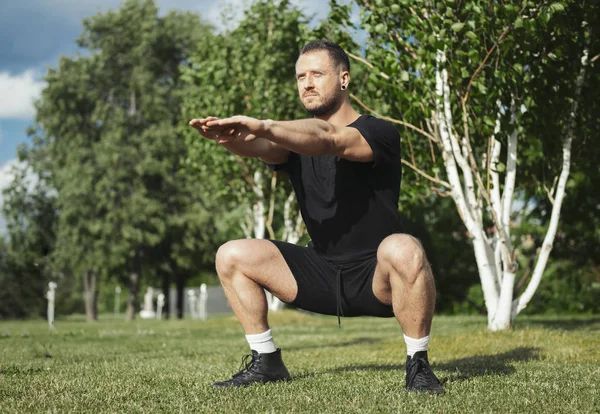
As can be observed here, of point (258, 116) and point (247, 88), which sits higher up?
point (247, 88)

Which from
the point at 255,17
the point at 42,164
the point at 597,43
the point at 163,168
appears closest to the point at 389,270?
the point at 597,43

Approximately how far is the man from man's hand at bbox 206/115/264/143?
1.06ft

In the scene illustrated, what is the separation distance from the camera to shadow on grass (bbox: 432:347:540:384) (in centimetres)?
489

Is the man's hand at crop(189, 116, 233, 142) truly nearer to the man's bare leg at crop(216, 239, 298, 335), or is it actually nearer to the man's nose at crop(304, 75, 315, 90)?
the man's nose at crop(304, 75, 315, 90)

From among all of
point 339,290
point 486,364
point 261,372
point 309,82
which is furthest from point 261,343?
point 486,364

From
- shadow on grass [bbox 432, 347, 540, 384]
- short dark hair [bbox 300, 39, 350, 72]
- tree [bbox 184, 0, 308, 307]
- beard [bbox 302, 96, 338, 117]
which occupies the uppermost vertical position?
tree [bbox 184, 0, 308, 307]

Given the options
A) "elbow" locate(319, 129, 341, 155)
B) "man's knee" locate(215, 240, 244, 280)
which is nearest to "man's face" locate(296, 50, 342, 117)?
"elbow" locate(319, 129, 341, 155)

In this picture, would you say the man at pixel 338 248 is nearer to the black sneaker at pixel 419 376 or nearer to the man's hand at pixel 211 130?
the black sneaker at pixel 419 376

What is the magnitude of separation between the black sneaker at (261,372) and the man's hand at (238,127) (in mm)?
1720

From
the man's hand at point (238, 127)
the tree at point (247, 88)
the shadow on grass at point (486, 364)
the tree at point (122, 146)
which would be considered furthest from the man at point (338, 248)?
the tree at point (122, 146)

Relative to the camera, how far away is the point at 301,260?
4438mm

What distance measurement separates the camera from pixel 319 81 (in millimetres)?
4164

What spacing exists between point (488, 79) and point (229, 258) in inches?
255

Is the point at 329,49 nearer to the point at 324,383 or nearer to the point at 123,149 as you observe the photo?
the point at 324,383
